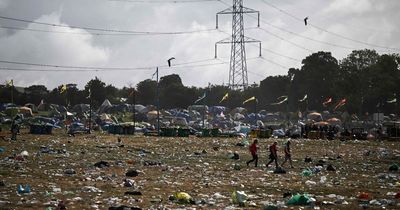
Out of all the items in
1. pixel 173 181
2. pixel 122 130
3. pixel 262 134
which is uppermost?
pixel 122 130

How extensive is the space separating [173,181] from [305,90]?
290 ft

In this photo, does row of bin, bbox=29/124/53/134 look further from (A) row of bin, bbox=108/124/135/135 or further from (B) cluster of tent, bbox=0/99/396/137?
(B) cluster of tent, bbox=0/99/396/137

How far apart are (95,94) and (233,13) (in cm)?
4547

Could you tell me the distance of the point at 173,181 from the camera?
17.1 m

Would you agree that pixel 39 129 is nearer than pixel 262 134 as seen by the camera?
Yes

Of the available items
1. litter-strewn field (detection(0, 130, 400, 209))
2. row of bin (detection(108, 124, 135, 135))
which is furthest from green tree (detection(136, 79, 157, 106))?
litter-strewn field (detection(0, 130, 400, 209))

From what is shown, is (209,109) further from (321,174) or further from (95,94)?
(321,174)

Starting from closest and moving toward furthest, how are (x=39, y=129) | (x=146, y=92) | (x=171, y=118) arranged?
(x=39, y=129) < (x=171, y=118) < (x=146, y=92)

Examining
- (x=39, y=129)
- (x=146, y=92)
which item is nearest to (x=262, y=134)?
(x=39, y=129)

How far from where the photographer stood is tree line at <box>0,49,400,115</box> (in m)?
88.9

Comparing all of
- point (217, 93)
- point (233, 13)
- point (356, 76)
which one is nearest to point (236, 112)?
point (217, 93)

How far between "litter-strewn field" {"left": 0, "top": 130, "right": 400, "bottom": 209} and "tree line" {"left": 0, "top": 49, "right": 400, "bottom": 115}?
64.5m

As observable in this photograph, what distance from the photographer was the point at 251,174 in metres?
20.5

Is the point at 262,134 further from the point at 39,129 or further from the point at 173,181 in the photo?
the point at 173,181
